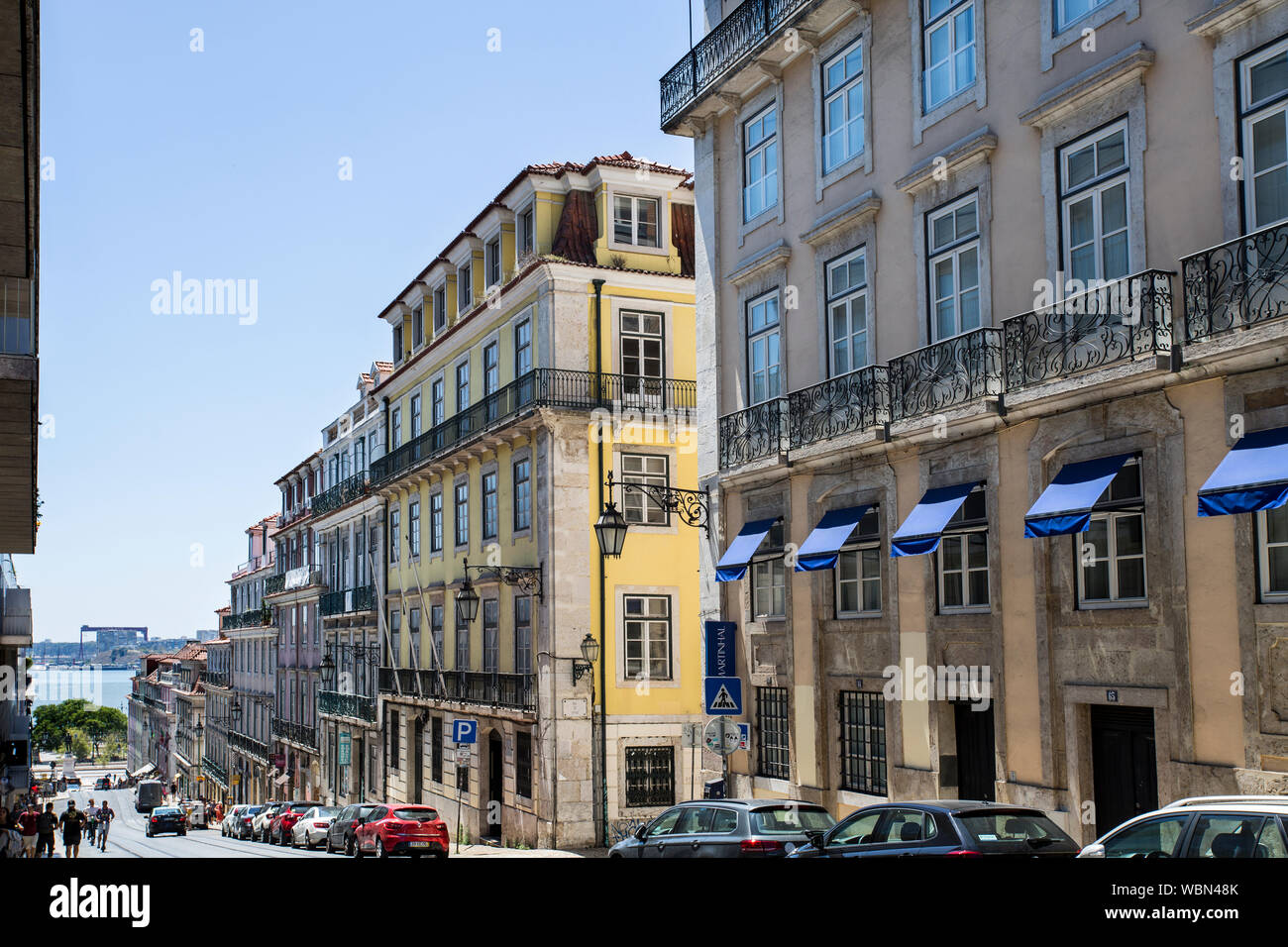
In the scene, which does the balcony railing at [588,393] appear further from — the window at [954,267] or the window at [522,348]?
the window at [954,267]

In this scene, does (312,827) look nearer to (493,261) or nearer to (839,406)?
(493,261)

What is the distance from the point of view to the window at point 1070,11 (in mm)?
15898

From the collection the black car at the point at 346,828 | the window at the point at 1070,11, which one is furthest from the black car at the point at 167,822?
the window at the point at 1070,11

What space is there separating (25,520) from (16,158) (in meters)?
14.9

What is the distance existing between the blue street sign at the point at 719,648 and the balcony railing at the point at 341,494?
27.9m

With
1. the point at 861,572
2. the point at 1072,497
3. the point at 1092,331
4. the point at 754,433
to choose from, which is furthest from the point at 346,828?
the point at 1092,331

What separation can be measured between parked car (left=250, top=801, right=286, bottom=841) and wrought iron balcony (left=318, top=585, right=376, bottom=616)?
7.82 metres

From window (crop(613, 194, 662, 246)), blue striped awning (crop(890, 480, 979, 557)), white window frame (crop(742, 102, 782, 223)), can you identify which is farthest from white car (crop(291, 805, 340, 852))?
blue striped awning (crop(890, 480, 979, 557))

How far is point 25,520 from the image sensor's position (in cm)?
2516

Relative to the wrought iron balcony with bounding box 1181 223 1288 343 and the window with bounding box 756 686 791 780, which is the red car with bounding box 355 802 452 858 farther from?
the wrought iron balcony with bounding box 1181 223 1288 343

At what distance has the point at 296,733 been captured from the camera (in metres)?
61.0

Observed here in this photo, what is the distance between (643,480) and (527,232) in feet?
25.6
